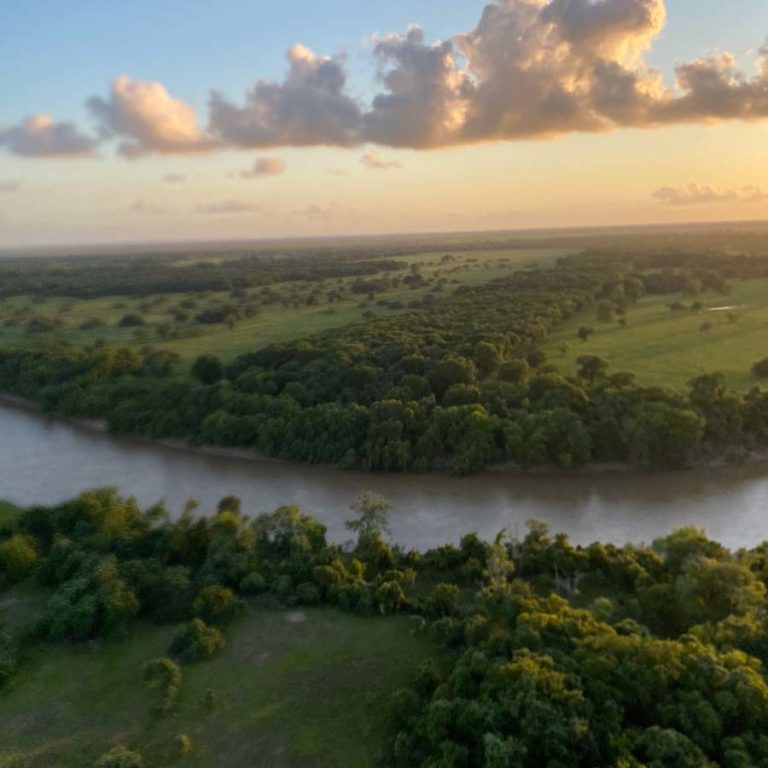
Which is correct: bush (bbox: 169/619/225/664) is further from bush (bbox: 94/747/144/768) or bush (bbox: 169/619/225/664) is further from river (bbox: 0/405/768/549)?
river (bbox: 0/405/768/549)

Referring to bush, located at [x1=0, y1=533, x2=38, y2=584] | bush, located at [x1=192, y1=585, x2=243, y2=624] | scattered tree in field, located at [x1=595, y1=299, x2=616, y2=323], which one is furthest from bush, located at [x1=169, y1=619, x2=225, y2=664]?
scattered tree in field, located at [x1=595, y1=299, x2=616, y2=323]

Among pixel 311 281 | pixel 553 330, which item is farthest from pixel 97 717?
pixel 311 281

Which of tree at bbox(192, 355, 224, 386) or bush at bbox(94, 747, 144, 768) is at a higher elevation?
tree at bbox(192, 355, 224, 386)

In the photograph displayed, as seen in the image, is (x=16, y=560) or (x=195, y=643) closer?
(x=195, y=643)

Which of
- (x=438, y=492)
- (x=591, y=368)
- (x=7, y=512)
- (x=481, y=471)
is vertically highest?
(x=591, y=368)

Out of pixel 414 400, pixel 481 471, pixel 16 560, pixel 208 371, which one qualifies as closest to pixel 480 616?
pixel 481 471

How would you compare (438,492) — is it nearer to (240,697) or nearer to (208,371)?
(240,697)

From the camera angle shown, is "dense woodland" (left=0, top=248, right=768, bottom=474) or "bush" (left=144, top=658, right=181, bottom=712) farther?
"dense woodland" (left=0, top=248, right=768, bottom=474)
